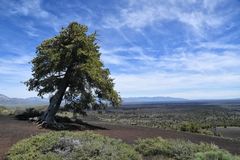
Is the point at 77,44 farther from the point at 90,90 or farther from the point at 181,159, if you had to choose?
the point at 181,159

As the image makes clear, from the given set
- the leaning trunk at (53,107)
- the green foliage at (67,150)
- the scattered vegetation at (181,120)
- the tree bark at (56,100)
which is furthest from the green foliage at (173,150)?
the scattered vegetation at (181,120)

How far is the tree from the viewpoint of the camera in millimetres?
24516

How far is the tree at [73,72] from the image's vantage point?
2452 cm

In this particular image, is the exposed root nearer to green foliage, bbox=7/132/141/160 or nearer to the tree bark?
the tree bark

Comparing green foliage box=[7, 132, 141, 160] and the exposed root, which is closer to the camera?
green foliage box=[7, 132, 141, 160]

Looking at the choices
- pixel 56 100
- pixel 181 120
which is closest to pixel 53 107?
pixel 56 100

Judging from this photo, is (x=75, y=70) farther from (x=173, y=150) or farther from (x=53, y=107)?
(x=173, y=150)

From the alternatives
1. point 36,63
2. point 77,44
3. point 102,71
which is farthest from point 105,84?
point 36,63

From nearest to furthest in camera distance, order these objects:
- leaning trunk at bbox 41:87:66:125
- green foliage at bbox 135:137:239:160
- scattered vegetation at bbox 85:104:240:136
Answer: green foliage at bbox 135:137:239:160 < leaning trunk at bbox 41:87:66:125 < scattered vegetation at bbox 85:104:240:136

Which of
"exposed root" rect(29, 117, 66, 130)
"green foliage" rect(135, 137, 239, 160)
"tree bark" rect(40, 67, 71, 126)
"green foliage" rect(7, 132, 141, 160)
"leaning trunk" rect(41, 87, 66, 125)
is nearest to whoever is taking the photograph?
"green foliage" rect(7, 132, 141, 160)

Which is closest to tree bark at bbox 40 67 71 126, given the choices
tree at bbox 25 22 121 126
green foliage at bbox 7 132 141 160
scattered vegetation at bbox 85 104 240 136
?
tree at bbox 25 22 121 126

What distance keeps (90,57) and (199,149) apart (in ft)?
42.4

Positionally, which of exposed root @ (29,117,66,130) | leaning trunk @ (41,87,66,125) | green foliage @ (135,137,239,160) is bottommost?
green foliage @ (135,137,239,160)

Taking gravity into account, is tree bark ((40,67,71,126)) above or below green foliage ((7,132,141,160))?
above
